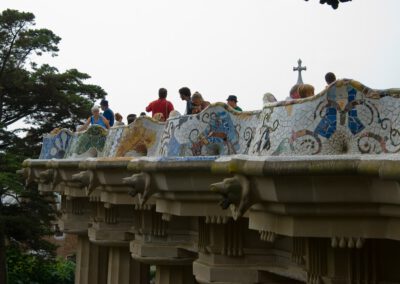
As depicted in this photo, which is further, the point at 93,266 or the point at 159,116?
the point at 93,266

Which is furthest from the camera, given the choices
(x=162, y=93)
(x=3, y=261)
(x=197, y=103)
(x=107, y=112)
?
(x=3, y=261)

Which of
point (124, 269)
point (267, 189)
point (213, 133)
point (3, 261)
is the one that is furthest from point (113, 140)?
point (3, 261)

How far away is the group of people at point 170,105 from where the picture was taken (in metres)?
9.66

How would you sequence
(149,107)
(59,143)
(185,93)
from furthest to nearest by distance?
1. (59,143)
2. (149,107)
3. (185,93)

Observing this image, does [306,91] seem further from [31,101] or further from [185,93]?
[31,101]

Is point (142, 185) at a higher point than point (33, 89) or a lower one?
lower

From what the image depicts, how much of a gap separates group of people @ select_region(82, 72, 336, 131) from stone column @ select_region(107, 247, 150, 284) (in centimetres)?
257

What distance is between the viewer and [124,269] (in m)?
20.0

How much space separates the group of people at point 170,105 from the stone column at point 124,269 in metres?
2.57

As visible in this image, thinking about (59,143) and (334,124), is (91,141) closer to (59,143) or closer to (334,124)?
(59,143)

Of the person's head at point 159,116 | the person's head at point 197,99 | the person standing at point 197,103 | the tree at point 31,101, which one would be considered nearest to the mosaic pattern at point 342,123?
the person standing at point 197,103

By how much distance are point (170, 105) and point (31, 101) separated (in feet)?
56.7

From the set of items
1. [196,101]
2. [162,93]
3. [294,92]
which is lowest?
[294,92]

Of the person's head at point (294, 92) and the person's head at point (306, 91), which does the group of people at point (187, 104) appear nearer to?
the person's head at point (294, 92)
